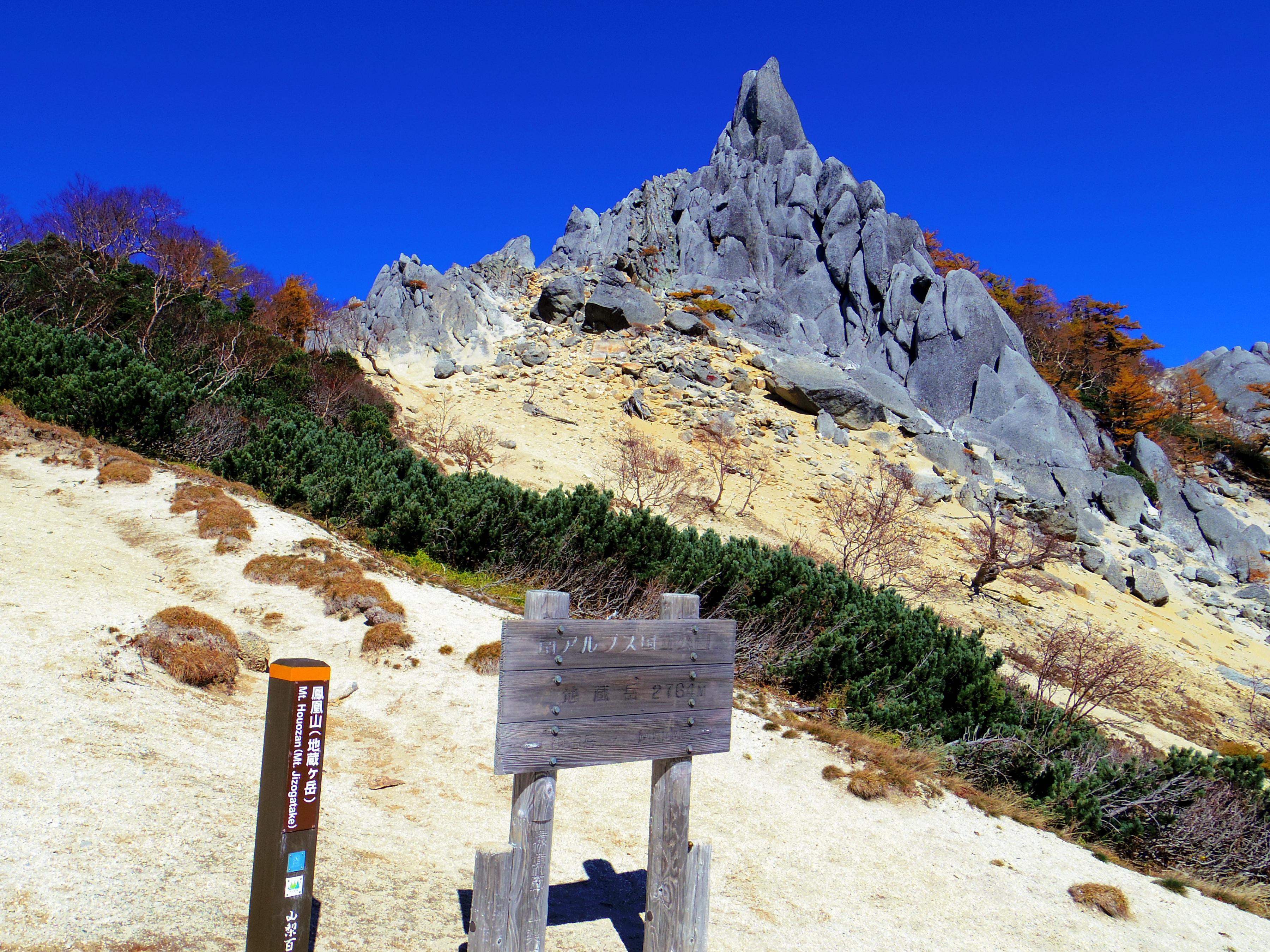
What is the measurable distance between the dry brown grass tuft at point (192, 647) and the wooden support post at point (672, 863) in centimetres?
453

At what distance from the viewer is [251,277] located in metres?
33.5

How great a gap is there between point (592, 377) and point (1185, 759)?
74.8 ft

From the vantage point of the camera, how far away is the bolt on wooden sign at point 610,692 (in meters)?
3.32

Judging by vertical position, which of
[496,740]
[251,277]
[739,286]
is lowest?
[496,740]

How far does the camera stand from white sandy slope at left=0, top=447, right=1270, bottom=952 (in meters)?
3.75

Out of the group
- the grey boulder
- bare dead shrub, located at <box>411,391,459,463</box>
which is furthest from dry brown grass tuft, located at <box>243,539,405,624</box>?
the grey boulder

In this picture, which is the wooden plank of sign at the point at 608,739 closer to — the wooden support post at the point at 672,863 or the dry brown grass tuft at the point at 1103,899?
the wooden support post at the point at 672,863

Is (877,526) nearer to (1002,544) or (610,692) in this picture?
(1002,544)

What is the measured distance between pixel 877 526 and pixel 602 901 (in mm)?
12540

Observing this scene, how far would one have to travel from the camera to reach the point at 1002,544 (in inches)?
790

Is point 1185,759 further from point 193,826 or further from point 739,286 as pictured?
point 739,286

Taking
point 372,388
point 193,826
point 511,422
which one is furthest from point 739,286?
point 193,826

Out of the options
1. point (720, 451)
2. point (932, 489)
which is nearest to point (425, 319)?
point (720, 451)

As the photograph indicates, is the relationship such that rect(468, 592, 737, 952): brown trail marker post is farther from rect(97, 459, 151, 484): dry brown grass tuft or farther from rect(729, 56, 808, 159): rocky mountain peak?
rect(729, 56, 808, 159): rocky mountain peak
